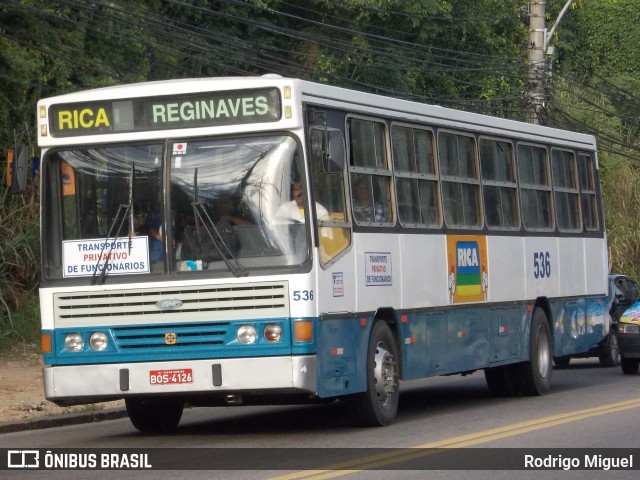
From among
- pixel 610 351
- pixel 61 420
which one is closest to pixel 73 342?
pixel 61 420

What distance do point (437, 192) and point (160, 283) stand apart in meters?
3.93

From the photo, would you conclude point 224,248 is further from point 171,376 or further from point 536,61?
point 536,61

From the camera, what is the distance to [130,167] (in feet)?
39.5

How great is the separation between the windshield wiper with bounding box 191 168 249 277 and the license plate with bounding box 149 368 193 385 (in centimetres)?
92

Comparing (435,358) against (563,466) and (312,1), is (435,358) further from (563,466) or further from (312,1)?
(312,1)

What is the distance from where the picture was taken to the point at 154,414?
13.3m

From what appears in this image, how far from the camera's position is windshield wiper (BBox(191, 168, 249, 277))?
11570 mm

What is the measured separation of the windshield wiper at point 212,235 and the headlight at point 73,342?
144 cm

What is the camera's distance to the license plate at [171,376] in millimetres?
11578

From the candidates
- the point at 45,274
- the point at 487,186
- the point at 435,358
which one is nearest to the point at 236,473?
the point at 45,274

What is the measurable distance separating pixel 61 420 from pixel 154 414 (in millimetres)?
1906

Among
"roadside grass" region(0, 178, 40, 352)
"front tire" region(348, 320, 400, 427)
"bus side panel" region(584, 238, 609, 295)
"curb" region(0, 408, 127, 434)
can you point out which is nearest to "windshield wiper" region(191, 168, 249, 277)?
"front tire" region(348, 320, 400, 427)

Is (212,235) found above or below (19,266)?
below

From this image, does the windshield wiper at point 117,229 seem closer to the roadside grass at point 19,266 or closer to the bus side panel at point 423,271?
the bus side panel at point 423,271
